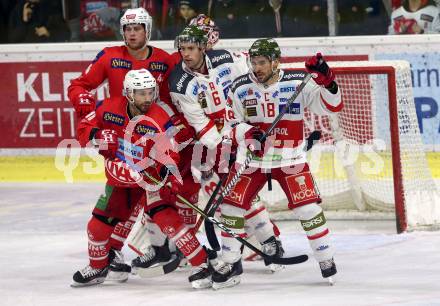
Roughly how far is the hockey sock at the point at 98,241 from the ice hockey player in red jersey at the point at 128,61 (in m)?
0.71

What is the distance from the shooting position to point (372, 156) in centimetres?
888

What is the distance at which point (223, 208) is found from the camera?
23.0 ft

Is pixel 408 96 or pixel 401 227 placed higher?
pixel 408 96

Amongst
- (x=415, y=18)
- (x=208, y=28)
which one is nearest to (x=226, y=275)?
(x=208, y=28)

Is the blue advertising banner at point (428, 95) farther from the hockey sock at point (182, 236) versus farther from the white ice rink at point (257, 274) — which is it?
the hockey sock at point (182, 236)

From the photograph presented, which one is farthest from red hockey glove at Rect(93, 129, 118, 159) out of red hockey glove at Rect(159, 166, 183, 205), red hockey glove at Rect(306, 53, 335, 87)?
red hockey glove at Rect(306, 53, 335, 87)

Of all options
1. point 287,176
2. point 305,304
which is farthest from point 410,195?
point 305,304

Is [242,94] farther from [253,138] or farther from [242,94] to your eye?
[253,138]

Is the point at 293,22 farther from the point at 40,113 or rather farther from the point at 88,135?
the point at 88,135

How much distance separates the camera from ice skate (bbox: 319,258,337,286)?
671 centimetres

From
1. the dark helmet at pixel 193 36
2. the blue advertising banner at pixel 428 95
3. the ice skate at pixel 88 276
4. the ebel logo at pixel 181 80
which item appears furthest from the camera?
the blue advertising banner at pixel 428 95

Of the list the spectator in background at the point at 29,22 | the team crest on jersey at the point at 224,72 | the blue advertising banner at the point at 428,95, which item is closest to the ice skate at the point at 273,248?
the team crest on jersey at the point at 224,72

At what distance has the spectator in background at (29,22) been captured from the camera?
37.1 ft

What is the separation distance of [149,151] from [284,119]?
0.72m
